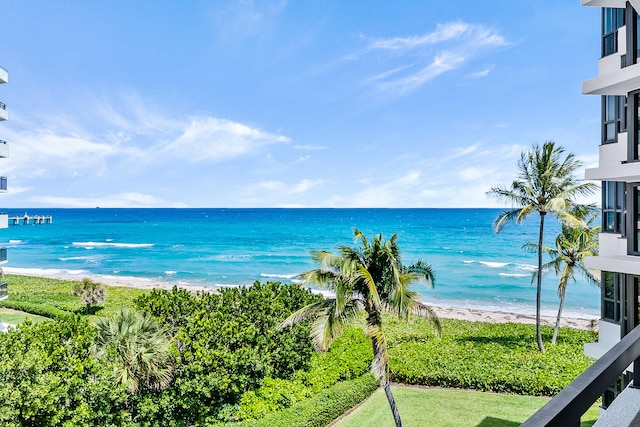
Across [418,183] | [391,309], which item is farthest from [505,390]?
[418,183]

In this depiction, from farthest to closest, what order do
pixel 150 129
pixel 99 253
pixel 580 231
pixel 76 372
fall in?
pixel 150 129 < pixel 99 253 < pixel 580 231 < pixel 76 372

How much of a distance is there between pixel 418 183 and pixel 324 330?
109m

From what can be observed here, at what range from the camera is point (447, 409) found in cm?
1230

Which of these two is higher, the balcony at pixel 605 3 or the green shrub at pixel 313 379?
the balcony at pixel 605 3

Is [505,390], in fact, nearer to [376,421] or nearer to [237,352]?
[376,421]

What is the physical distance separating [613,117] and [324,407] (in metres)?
9.63

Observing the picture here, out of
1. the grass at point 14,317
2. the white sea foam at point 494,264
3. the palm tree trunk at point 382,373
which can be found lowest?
the grass at point 14,317

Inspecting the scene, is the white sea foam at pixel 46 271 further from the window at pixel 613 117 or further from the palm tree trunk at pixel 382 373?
the window at pixel 613 117

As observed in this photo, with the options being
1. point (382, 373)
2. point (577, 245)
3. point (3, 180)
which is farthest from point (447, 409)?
point (3, 180)

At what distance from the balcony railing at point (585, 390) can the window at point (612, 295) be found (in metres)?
7.82

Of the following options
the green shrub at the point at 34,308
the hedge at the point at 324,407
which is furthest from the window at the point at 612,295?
the green shrub at the point at 34,308

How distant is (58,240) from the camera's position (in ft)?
253

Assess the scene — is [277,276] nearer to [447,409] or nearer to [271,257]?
[271,257]

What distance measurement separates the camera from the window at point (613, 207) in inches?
324
